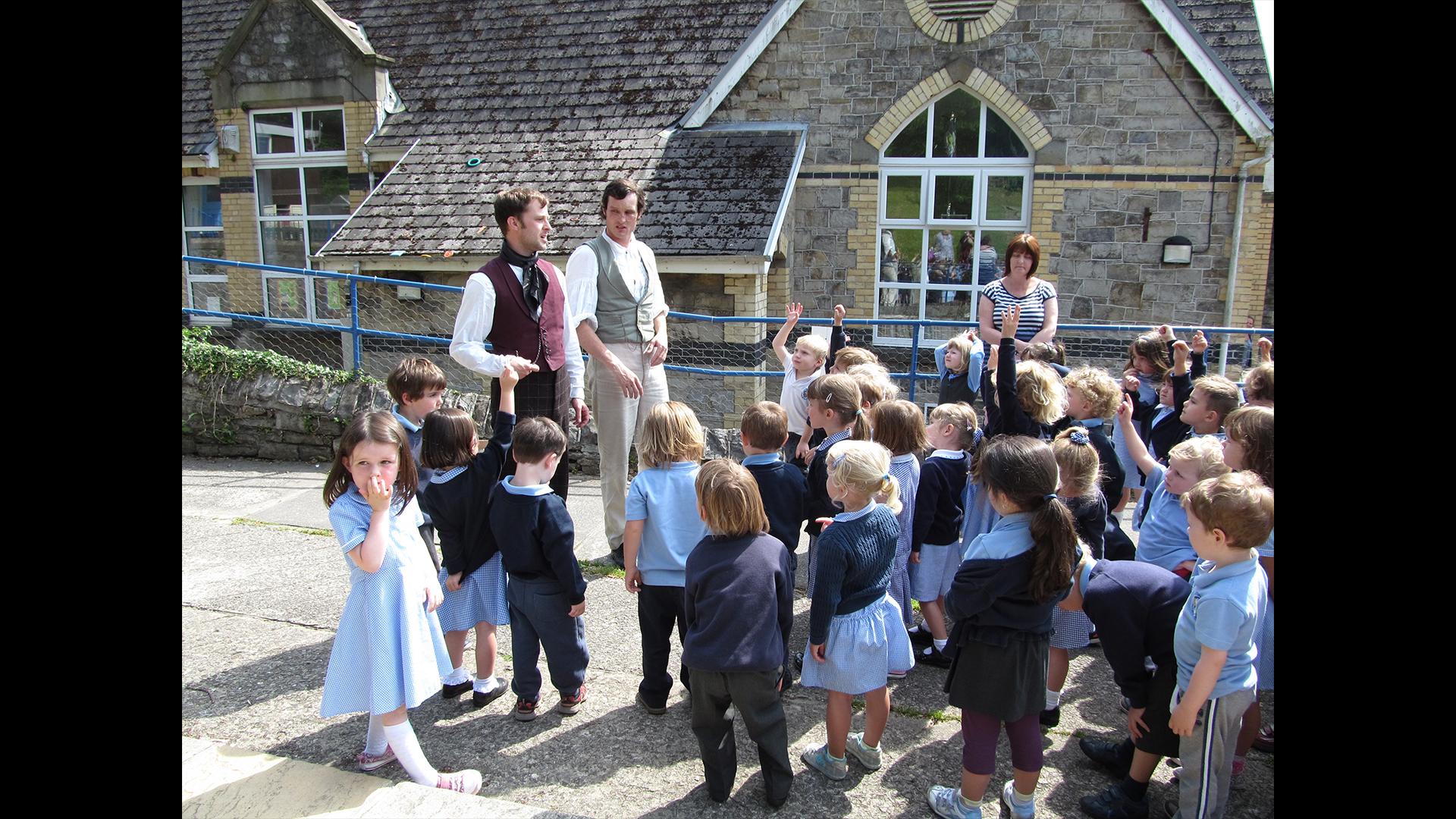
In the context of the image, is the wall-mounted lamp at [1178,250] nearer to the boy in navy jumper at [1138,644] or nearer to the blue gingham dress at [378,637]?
the boy in navy jumper at [1138,644]

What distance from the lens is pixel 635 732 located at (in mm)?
3381

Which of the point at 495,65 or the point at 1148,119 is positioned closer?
the point at 1148,119

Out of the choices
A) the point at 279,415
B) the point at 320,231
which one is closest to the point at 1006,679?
the point at 279,415

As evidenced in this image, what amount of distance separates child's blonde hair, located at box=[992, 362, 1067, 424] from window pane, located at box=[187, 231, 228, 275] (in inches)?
476

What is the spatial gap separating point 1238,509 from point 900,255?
8.42 m

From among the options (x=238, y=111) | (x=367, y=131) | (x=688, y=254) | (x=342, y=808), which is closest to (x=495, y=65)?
(x=367, y=131)

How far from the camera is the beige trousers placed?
4793 millimetres

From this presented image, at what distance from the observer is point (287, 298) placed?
12250mm

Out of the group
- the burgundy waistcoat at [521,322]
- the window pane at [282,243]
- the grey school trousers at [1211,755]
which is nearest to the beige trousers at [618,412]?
the burgundy waistcoat at [521,322]

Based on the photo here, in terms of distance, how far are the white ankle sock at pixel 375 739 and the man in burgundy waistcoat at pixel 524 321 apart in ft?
3.82

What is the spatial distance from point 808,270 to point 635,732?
796cm

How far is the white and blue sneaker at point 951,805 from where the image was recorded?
2.81 metres
